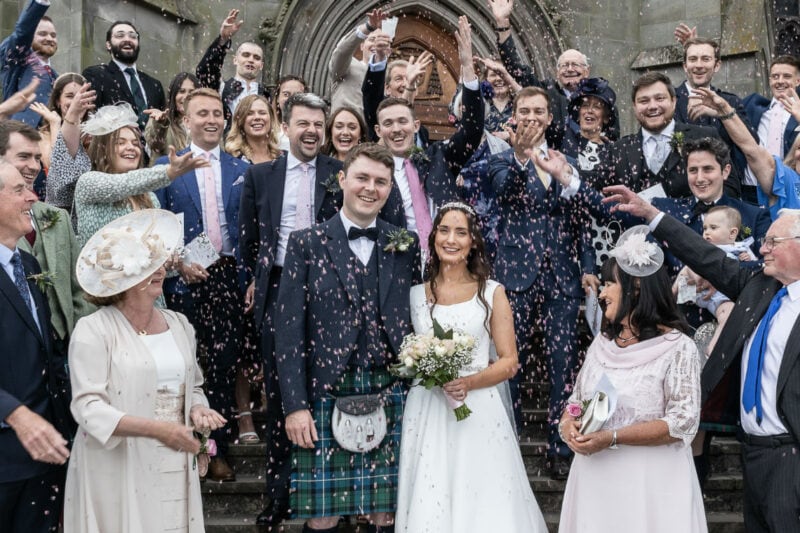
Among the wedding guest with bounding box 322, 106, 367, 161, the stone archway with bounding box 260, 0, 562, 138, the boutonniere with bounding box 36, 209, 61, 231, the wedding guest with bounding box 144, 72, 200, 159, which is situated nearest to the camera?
the boutonniere with bounding box 36, 209, 61, 231

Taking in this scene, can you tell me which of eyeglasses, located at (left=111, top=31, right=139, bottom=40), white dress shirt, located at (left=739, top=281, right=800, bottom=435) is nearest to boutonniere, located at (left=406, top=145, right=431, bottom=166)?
white dress shirt, located at (left=739, top=281, right=800, bottom=435)

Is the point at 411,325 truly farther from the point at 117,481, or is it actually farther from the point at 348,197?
the point at 117,481

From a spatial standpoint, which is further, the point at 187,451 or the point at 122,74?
the point at 122,74

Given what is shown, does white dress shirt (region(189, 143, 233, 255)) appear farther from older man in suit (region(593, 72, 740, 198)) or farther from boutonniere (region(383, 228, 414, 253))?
older man in suit (region(593, 72, 740, 198))

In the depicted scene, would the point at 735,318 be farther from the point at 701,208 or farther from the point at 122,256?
the point at 122,256

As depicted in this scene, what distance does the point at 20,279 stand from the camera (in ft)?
15.0

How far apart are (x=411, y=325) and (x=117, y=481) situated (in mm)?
1650

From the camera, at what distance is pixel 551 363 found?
6336mm

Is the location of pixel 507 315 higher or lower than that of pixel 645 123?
lower

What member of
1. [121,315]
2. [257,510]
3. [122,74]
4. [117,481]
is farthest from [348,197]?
[122,74]

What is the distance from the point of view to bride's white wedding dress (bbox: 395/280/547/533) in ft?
16.0

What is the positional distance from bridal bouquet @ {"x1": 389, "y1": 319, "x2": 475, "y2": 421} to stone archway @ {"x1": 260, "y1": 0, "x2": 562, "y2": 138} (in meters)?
7.84

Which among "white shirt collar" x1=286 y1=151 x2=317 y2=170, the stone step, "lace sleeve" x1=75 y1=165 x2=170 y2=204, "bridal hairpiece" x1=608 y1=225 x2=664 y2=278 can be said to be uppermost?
"white shirt collar" x1=286 y1=151 x2=317 y2=170

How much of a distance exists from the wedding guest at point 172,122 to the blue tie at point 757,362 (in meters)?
4.37
